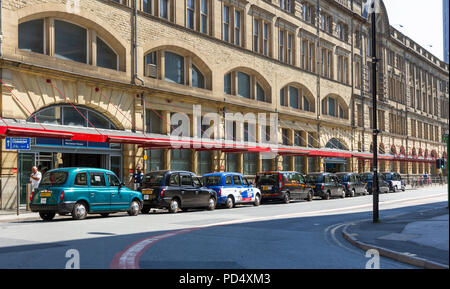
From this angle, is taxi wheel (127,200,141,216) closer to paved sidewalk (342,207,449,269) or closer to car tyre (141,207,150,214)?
car tyre (141,207,150,214)

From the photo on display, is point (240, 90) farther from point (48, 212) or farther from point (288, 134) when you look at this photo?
point (48, 212)

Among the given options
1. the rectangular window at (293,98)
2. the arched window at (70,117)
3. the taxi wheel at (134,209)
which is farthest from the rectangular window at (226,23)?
the taxi wheel at (134,209)

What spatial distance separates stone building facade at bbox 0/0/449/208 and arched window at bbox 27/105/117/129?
54 millimetres

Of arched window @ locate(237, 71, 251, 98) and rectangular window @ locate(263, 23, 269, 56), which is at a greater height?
rectangular window @ locate(263, 23, 269, 56)

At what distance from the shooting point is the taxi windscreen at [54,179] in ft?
54.5

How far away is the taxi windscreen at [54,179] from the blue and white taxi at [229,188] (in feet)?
Answer: 26.8

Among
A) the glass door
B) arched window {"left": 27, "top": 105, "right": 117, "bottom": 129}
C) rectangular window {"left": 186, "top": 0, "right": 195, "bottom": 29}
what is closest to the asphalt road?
the glass door

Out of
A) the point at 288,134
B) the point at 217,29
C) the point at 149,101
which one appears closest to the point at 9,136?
the point at 149,101

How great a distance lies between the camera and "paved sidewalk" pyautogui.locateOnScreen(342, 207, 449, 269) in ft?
28.3

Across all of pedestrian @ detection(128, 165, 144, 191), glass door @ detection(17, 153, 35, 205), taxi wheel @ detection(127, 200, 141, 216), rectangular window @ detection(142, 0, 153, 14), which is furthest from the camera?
rectangular window @ detection(142, 0, 153, 14)

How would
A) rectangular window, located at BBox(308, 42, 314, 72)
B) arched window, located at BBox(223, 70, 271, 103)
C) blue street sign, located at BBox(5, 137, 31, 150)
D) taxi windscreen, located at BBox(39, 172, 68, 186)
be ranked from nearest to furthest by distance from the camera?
1. taxi windscreen, located at BBox(39, 172, 68, 186)
2. blue street sign, located at BBox(5, 137, 31, 150)
3. arched window, located at BBox(223, 70, 271, 103)
4. rectangular window, located at BBox(308, 42, 314, 72)

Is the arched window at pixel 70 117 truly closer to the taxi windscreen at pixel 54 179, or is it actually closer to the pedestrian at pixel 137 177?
the pedestrian at pixel 137 177

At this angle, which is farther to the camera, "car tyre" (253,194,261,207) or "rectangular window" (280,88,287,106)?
"rectangular window" (280,88,287,106)

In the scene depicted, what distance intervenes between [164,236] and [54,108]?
550 inches
